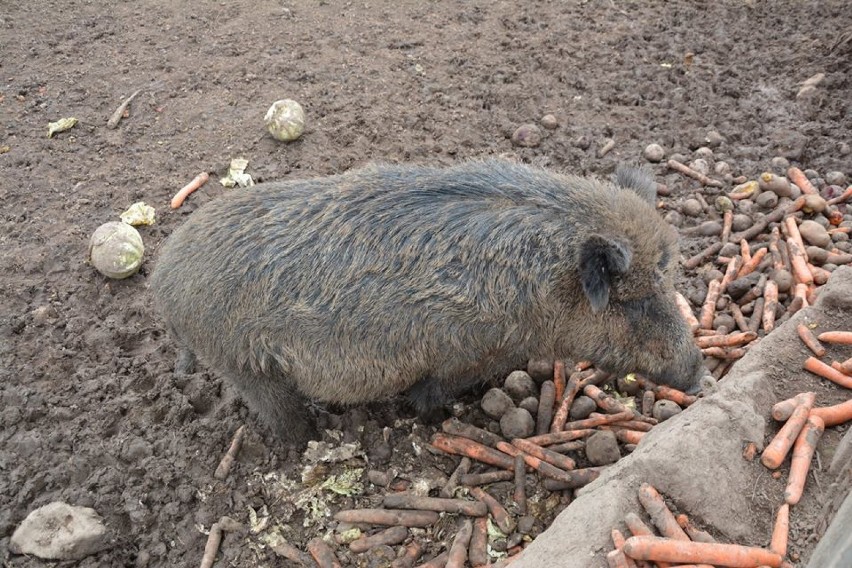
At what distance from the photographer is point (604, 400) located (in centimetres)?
395

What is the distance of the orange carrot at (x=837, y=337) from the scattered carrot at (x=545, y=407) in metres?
1.43

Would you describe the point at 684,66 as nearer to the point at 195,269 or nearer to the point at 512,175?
the point at 512,175

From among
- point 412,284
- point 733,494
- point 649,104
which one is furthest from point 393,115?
point 733,494

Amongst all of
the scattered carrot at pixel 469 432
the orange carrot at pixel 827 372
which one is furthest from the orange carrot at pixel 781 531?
the scattered carrot at pixel 469 432

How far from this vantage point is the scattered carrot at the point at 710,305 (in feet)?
14.3

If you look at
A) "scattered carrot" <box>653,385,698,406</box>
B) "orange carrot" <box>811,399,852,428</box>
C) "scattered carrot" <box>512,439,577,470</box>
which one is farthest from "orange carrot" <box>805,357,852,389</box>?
"scattered carrot" <box>512,439,577,470</box>

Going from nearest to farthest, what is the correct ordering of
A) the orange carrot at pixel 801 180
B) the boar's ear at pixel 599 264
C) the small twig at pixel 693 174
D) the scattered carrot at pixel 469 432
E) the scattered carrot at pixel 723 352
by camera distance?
the boar's ear at pixel 599 264, the scattered carrot at pixel 469 432, the scattered carrot at pixel 723 352, the orange carrot at pixel 801 180, the small twig at pixel 693 174

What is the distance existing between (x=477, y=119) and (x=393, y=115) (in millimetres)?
780

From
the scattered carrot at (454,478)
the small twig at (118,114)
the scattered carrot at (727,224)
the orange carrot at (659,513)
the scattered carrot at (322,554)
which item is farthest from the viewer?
the small twig at (118,114)

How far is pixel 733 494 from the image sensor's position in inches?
105

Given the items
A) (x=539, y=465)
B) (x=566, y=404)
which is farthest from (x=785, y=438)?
(x=566, y=404)

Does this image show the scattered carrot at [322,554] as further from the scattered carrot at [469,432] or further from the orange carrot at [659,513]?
the orange carrot at [659,513]

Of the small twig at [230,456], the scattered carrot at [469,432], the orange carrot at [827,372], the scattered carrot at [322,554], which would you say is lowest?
the small twig at [230,456]

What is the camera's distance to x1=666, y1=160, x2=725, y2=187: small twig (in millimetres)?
5422
